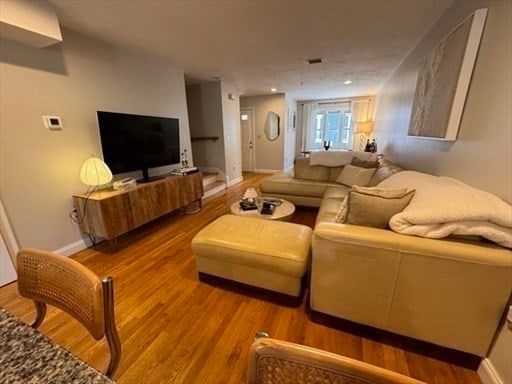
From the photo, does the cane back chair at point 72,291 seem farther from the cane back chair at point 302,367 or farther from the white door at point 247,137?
the white door at point 247,137

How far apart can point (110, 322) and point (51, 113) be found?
2.44m

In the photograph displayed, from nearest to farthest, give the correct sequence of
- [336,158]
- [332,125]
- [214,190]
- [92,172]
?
1. [92,172]
2. [336,158]
3. [214,190]
4. [332,125]

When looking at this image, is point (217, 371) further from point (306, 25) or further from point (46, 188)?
point (306, 25)

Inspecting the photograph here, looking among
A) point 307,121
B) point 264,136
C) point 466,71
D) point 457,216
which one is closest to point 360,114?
point 307,121

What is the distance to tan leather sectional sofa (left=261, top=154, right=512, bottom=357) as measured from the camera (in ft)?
3.65

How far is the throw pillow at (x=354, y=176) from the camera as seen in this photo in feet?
10.3

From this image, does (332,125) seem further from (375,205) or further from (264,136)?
(375,205)

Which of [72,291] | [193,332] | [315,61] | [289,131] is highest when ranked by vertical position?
[315,61]

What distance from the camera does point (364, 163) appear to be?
133 inches

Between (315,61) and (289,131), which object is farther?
(289,131)

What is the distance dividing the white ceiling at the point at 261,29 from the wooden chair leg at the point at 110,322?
2.13 metres

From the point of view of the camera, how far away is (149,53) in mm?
2928

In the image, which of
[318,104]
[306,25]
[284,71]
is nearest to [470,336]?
[306,25]

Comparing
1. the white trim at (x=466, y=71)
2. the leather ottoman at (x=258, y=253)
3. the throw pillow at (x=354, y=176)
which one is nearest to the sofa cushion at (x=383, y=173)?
the throw pillow at (x=354, y=176)
